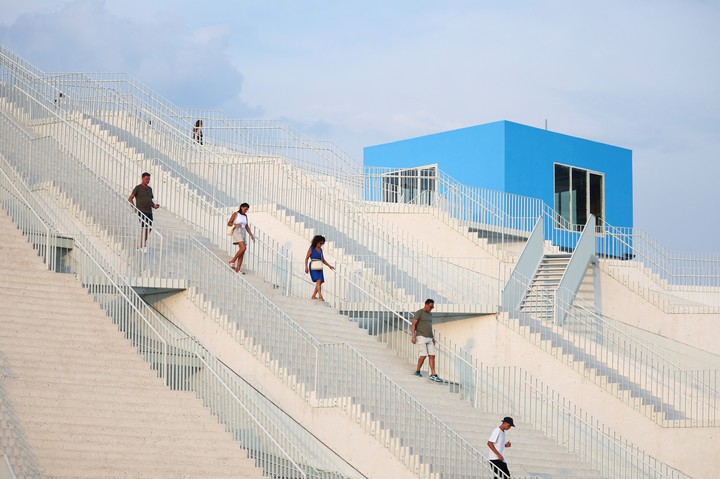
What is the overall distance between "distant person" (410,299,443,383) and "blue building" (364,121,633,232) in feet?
52.7

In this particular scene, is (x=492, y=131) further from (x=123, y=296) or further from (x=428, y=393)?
(x=123, y=296)

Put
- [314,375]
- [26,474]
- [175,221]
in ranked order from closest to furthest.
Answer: [26,474]
[314,375]
[175,221]

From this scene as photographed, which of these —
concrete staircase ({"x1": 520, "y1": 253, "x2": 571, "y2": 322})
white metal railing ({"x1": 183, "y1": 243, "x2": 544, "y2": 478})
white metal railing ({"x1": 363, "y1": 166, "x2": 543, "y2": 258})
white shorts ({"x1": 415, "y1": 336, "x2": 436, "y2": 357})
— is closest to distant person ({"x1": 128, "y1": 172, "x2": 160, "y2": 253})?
white metal railing ({"x1": 183, "y1": 243, "x2": 544, "y2": 478})

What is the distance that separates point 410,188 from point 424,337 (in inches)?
574

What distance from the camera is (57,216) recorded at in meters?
23.9

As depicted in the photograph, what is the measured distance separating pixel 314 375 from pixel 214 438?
2.67 meters

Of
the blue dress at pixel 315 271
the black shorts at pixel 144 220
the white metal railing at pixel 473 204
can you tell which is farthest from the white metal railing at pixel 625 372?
the black shorts at pixel 144 220

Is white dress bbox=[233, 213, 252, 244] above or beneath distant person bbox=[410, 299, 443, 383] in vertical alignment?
above

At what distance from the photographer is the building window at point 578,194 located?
3953 cm

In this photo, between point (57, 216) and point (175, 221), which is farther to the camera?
point (175, 221)

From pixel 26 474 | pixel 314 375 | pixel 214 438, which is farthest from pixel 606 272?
pixel 26 474

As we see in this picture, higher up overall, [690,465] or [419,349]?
[419,349]

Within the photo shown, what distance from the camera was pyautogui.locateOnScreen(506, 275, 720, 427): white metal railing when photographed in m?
22.4

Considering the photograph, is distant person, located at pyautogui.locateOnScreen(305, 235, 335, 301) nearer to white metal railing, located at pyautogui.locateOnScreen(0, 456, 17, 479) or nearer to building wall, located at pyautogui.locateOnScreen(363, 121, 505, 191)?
white metal railing, located at pyautogui.locateOnScreen(0, 456, 17, 479)
